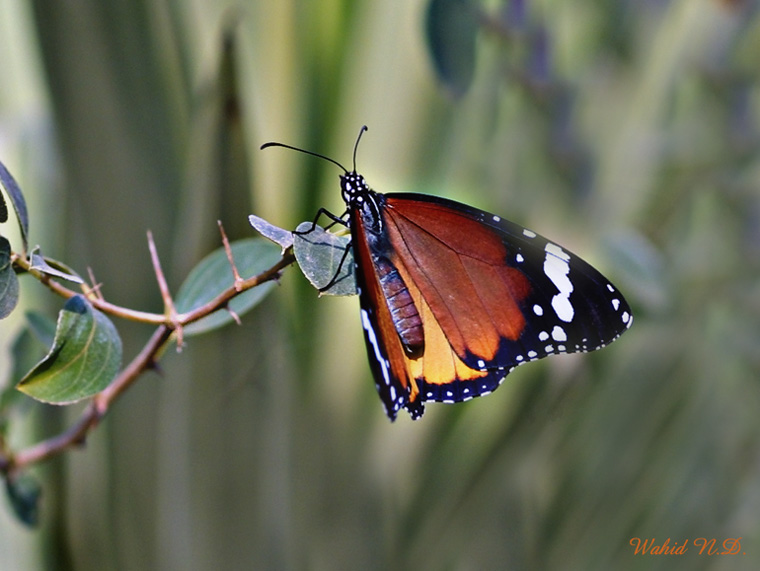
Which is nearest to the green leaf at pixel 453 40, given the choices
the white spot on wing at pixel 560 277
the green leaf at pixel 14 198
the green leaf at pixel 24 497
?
the white spot on wing at pixel 560 277

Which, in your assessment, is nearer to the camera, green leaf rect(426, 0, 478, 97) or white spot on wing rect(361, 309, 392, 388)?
white spot on wing rect(361, 309, 392, 388)

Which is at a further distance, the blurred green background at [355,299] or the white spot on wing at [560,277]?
the blurred green background at [355,299]

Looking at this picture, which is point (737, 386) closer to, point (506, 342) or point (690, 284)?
point (690, 284)

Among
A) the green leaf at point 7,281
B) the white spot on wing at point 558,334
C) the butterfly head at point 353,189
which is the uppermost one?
the butterfly head at point 353,189

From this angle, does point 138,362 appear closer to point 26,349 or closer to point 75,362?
point 75,362

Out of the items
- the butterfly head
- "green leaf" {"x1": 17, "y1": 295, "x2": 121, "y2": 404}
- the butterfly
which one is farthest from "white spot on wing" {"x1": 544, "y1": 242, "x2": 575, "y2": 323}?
"green leaf" {"x1": 17, "y1": 295, "x2": 121, "y2": 404}

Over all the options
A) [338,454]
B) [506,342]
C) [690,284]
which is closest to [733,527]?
[690,284]

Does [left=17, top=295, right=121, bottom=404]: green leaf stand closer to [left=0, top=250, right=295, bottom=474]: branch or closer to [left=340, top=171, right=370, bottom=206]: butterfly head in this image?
[left=0, top=250, right=295, bottom=474]: branch

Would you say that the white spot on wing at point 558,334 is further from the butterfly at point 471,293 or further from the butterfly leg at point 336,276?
the butterfly leg at point 336,276
